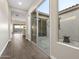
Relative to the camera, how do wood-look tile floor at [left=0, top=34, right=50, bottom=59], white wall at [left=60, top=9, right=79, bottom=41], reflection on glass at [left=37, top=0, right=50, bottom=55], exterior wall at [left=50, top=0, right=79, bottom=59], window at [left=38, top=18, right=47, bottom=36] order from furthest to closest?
1. window at [left=38, top=18, right=47, bottom=36]
2. reflection on glass at [left=37, top=0, right=50, bottom=55]
3. wood-look tile floor at [left=0, top=34, right=50, bottom=59]
4. white wall at [left=60, top=9, right=79, bottom=41]
5. exterior wall at [left=50, top=0, right=79, bottom=59]

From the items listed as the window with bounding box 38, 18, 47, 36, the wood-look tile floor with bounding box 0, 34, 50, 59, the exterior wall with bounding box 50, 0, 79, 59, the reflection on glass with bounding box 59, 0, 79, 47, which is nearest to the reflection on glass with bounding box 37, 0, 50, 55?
the window with bounding box 38, 18, 47, 36

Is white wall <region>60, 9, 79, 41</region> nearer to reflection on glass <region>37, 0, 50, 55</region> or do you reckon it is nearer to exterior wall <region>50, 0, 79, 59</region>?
exterior wall <region>50, 0, 79, 59</region>

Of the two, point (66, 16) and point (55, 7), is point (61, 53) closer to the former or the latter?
point (66, 16)

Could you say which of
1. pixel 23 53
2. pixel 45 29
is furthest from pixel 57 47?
pixel 23 53

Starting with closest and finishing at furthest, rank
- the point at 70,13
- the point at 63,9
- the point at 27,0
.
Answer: the point at 70,13
the point at 63,9
the point at 27,0

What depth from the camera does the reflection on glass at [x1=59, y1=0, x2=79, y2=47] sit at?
111 inches

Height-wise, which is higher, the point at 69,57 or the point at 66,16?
the point at 66,16

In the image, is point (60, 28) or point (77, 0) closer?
point (77, 0)

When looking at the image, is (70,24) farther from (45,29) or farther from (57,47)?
(45,29)

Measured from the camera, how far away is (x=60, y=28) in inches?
144

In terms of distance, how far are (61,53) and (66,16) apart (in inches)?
44.0

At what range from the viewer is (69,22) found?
A: 126 inches

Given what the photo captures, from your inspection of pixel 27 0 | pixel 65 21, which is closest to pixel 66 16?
pixel 65 21

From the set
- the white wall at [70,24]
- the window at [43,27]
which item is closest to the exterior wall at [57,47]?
the white wall at [70,24]
